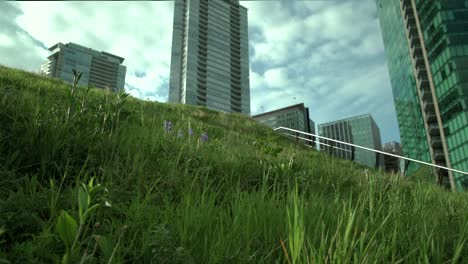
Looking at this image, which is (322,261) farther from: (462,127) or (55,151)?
(462,127)

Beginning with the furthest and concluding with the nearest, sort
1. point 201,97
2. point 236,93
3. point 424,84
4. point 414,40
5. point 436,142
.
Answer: point 236,93
point 201,97
point 414,40
point 424,84
point 436,142

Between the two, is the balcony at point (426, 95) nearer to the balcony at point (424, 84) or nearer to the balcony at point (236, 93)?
the balcony at point (424, 84)

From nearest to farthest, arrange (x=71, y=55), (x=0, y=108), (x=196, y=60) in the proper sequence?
(x=0, y=108)
(x=71, y=55)
(x=196, y=60)

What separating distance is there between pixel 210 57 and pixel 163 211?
165 meters

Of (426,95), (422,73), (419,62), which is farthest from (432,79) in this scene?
(419,62)

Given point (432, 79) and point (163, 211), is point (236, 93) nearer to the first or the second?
point (432, 79)

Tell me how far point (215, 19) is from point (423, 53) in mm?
128394

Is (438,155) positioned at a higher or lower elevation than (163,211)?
higher

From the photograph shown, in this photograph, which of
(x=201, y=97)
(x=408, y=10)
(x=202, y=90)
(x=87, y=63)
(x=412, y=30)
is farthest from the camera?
(x=202, y=90)

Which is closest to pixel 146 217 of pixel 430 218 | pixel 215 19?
pixel 430 218

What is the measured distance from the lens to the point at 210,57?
528 feet

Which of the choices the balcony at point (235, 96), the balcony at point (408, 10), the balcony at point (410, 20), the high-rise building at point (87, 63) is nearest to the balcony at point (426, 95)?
the balcony at point (410, 20)

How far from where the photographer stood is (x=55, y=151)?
88.0 inches

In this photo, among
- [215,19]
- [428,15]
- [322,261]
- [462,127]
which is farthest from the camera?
[215,19]
